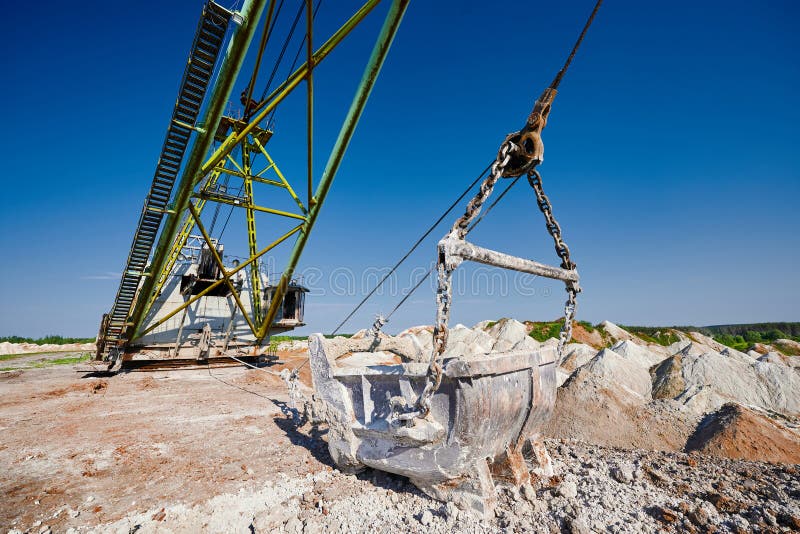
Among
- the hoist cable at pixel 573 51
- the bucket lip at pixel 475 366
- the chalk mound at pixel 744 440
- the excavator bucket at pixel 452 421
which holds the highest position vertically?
the hoist cable at pixel 573 51

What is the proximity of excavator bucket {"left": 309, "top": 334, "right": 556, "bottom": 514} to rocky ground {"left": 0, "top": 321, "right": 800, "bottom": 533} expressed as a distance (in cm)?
23

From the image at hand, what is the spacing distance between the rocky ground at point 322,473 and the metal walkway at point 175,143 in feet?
11.6

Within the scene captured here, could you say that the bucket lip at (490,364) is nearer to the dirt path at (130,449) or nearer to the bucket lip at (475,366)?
the bucket lip at (475,366)

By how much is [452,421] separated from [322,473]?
1.97m

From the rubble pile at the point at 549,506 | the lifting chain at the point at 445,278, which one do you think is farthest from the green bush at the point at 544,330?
the lifting chain at the point at 445,278

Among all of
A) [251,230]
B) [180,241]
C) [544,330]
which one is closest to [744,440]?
[251,230]

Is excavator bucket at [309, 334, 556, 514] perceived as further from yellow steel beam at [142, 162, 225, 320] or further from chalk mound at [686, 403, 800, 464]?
yellow steel beam at [142, 162, 225, 320]

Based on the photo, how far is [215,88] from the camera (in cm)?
654

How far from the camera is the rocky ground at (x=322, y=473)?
298 cm

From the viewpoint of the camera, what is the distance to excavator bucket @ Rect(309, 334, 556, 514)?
116 inches

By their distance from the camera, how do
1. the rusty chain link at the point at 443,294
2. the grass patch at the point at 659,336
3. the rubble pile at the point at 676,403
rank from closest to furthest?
the rusty chain link at the point at 443,294
the rubble pile at the point at 676,403
the grass patch at the point at 659,336

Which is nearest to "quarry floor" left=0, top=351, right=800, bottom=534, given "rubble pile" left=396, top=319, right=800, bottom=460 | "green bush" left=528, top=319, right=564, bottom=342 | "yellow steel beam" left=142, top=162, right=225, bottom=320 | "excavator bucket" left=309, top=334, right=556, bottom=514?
"excavator bucket" left=309, top=334, right=556, bottom=514

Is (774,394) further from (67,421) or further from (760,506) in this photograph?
(67,421)

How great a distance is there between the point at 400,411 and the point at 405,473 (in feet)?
2.13
